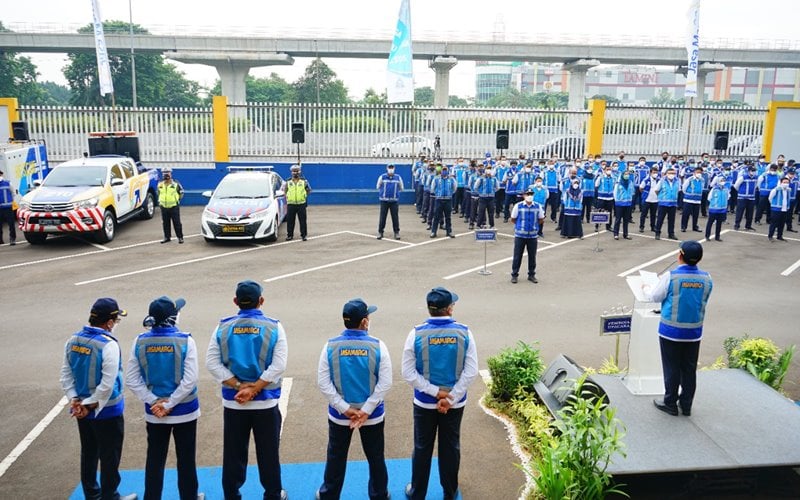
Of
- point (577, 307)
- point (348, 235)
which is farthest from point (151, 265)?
point (577, 307)

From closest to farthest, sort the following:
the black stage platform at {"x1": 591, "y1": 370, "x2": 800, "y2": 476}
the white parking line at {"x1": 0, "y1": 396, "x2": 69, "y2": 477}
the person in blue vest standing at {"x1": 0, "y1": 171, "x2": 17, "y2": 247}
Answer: the black stage platform at {"x1": 591, "y1": 370, "x2": 800, "y2": 476}, the white parking line at {"x1": 0, "y1": 396, "x2": 69, "y2": 477}, the person in blue vest standing at {"x1": 0, "y1": 171, "x2": 17, "y2": 247}

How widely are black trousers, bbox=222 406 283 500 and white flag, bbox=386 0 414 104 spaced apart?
52.0ft

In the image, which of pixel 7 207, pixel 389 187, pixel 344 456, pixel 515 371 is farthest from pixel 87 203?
pixel 344 456

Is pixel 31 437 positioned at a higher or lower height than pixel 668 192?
lower

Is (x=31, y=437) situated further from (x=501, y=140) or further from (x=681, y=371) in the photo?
(x=501, y=140)

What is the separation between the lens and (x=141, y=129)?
927 inches

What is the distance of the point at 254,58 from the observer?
151 feet

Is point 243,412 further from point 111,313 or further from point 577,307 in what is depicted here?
point 577,307

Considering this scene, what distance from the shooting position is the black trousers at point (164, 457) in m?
5.14

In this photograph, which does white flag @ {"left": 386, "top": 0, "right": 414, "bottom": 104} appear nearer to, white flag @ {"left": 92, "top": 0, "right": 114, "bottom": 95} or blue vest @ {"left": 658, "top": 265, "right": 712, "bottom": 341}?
white flag @ {"left": 92, "top": 0, "right": 114, "bottom": 95}

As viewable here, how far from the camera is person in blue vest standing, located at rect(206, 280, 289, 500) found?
5.14 m

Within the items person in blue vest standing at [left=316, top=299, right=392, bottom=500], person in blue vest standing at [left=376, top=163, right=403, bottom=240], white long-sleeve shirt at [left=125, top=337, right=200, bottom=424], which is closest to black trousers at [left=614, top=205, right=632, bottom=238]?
person in blue vest standing at [left=376, top=163, right=403, bottom=240]

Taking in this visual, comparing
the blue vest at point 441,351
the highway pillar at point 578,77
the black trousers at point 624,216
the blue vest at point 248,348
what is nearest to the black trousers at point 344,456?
the blue vest at point 441,351

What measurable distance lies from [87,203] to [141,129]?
8.78 m
